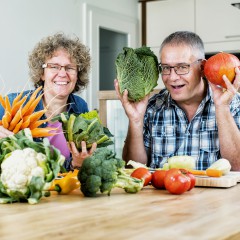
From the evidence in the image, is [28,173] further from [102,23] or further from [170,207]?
[102,23]

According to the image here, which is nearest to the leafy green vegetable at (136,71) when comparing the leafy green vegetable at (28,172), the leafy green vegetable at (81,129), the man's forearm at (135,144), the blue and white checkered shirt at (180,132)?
the man's forearm at (135,144)

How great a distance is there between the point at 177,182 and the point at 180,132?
39.2 inches

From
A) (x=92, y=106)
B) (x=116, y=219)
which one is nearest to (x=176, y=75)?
(x=116, y=219)

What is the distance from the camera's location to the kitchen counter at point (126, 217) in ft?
3.49

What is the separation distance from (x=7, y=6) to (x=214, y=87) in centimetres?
225

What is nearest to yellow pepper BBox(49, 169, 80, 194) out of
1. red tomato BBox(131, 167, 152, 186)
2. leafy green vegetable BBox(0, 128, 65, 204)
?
leafy green vegetable BBox(0, 128, 65, 204)

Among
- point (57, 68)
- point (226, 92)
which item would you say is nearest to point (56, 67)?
point (57, 68)

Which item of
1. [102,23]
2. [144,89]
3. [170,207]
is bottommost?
[170,207]

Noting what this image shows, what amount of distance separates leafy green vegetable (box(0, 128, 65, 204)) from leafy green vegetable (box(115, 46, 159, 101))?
0.98 m

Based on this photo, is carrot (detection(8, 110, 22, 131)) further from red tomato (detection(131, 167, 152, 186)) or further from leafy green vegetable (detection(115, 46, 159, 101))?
leafy green vegetable (detection(115, 46, 159, 101))

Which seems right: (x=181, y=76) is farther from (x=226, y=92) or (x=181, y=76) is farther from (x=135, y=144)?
(x=135, y=144)

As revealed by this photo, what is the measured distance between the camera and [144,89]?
249 cm

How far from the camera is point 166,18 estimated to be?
5.41 m

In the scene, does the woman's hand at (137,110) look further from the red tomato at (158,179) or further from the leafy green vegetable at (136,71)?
the red tomato at (158,179)
